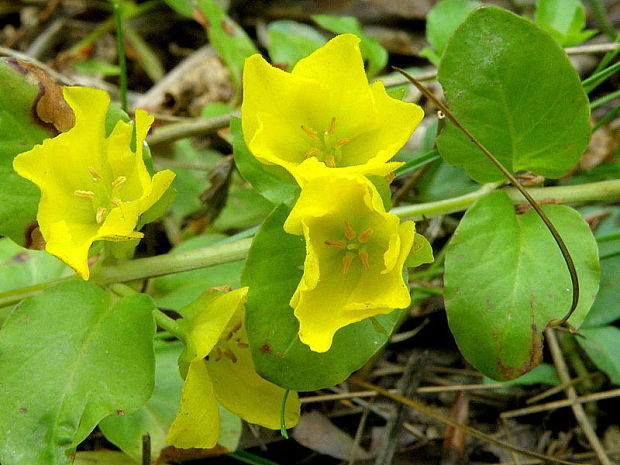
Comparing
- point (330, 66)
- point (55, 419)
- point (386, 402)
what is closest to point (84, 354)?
point (55, 419)

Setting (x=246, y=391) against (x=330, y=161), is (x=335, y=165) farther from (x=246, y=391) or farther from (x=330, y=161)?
(x=246, y=391)

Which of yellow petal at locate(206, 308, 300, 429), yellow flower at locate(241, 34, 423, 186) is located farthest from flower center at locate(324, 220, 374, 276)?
yellow petal at locate(206, 308, 300, 429)

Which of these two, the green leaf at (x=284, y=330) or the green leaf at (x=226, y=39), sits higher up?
the green leaf at (x=284, y=330)

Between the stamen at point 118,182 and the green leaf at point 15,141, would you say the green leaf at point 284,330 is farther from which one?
the green leaf at point 15,141

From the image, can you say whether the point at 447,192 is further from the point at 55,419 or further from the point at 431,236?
the point at 55,419

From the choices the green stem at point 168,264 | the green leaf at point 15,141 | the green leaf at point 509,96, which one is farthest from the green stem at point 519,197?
the green leaf at point 15,141

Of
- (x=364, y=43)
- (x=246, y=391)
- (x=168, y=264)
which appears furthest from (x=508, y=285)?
(x=364, y=43)

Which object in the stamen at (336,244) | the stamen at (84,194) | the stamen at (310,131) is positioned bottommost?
the stamen at (84,194)

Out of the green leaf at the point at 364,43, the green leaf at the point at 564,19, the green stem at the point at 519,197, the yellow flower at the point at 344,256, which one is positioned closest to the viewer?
the yellow flower at the point at 344,256
